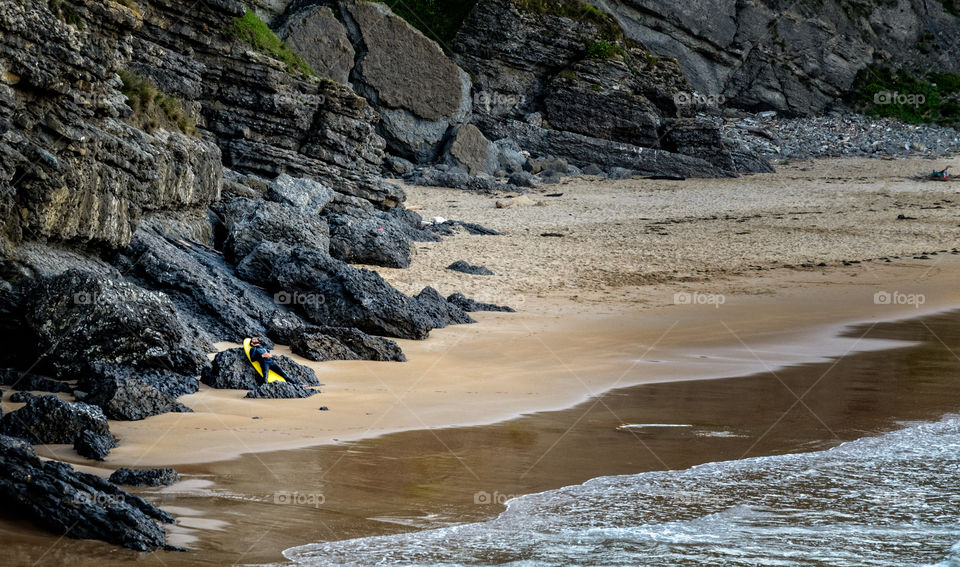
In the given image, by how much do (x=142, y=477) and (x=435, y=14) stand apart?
30323 millimetres

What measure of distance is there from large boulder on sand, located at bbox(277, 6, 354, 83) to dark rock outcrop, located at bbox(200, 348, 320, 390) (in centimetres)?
1992

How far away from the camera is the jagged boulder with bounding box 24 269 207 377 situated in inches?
295

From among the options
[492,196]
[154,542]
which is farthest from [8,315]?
[492,196]

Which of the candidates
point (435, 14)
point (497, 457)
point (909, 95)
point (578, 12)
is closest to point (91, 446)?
point (497, 457)

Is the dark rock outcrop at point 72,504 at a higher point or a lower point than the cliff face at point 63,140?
lower

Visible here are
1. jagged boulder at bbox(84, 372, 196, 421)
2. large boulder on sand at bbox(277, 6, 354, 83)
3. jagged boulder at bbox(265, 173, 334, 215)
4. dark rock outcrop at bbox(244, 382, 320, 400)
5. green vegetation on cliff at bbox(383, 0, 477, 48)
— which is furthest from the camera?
green vegetation on cliff at bbox(383, 0, 477, 48)

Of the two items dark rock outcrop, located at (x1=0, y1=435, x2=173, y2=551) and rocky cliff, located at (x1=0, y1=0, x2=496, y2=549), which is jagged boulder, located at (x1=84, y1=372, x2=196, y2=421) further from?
Answer: dark rock outcrop, located at (x1=0, y1=435, x2=173, y2=551)

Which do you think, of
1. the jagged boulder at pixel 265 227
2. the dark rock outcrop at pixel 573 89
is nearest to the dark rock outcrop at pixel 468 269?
the jagged boulder at pixel 265 227

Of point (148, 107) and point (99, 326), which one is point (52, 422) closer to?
point (99, 326)

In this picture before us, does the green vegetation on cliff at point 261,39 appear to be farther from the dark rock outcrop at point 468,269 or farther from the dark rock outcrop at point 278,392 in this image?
the dark rock outcrop at point 278,392

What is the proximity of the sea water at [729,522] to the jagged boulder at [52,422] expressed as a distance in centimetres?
219

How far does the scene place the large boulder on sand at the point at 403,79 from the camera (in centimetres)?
2817

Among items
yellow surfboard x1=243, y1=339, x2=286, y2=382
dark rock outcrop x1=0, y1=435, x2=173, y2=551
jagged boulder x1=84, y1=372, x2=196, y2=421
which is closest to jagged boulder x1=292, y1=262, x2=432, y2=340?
yellow surfboard x1=243, y1=339, x2=286, y2=382

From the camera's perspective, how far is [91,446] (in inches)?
225
